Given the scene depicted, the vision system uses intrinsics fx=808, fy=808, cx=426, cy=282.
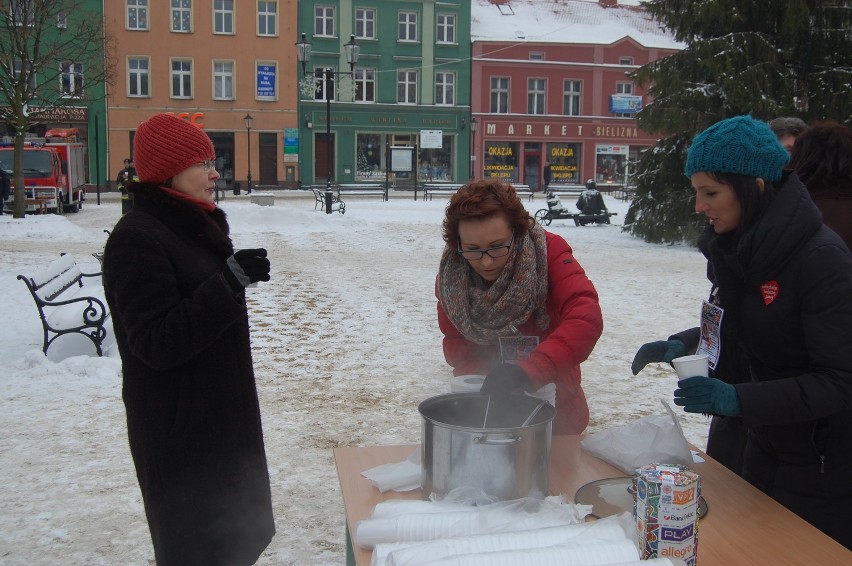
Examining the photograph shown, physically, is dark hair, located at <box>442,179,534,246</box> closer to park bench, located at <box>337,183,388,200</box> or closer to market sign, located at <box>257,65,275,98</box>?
park bench, located at <box>337,183,388,200</box>

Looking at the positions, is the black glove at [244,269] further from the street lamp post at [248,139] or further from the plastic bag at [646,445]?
the street lamp post at [248,139]

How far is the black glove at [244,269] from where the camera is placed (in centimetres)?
221

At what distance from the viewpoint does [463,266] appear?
267 cm

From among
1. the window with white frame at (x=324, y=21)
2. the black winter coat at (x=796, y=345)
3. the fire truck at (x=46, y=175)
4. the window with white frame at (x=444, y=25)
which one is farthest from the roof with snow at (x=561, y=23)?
the black winter coat at (x=796, y=345)

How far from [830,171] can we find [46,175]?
2311 cm

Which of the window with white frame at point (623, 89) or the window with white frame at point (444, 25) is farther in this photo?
the window with white frame at point (623, 89)

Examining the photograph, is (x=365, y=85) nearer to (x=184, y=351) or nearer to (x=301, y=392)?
(x=301, y=392)

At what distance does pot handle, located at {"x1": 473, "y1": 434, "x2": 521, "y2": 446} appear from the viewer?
1795mm

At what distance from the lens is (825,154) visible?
9.99ft

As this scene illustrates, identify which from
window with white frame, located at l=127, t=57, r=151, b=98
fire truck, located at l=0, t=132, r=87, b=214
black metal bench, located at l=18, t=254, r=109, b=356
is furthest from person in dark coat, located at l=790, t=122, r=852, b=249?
window with white frame, located at l=127, t=57, r=151, b=98

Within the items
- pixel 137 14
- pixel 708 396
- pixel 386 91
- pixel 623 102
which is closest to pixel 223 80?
pixel 137 14

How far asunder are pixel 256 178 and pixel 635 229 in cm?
2506

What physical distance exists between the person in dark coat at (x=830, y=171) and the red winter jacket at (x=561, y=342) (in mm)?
1061

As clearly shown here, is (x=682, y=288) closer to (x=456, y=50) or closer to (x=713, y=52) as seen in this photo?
(x=713, y=52)
